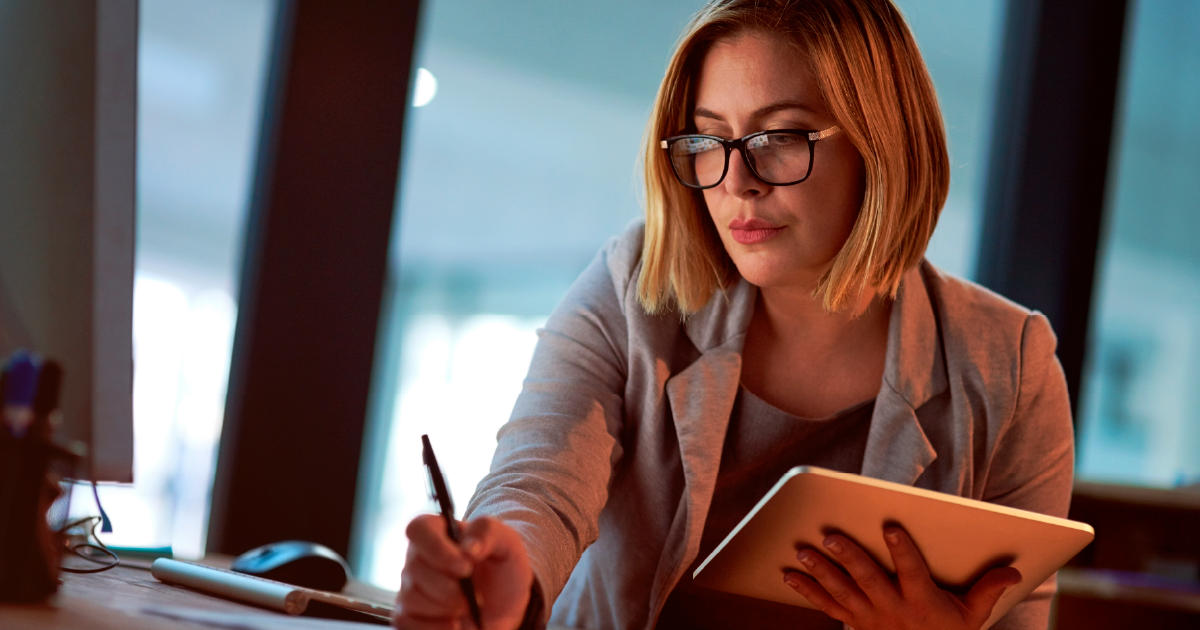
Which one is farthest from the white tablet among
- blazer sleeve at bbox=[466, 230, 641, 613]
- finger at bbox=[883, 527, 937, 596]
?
blazer sleeve at bbox=[466, 230, 641, 613]

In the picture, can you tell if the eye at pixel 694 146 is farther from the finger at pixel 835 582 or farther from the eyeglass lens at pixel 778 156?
the finger at pixel 835 582

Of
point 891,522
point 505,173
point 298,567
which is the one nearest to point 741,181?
point 891,522

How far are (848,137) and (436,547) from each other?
77cm

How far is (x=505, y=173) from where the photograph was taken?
115 inches

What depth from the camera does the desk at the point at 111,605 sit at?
0.55m

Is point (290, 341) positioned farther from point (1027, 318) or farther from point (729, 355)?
point (1027, 318)

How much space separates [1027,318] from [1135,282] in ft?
7.65

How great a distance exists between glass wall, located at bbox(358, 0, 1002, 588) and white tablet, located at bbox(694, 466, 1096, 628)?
38.7 inches

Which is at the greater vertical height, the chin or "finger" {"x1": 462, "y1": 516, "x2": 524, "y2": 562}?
the chin

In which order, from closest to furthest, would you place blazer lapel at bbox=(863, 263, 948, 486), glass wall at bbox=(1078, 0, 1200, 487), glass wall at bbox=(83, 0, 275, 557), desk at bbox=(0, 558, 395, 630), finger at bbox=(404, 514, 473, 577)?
desk at bbox=(0, 558, 395, 630)
finger at bbox=(404, 514, 473, 577)
blazer lapel at bbox=(863, 263, 948, 486)
glass wall at bbox=(83, 0, 275, 557)
glass wall at bbox=(1078, 0, 1200, 487)

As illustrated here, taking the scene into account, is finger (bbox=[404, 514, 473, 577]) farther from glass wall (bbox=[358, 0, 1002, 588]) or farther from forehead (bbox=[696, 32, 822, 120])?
glass wall (bbox=[358, 0, 1002, 588])

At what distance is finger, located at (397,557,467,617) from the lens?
72 cm

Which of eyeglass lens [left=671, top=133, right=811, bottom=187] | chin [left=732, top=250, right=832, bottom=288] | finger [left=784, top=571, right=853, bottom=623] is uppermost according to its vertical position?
eyeglass lens [left=671, top=133, right=811, bottom=187]

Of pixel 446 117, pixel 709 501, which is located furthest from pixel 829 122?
pixel 446 117
